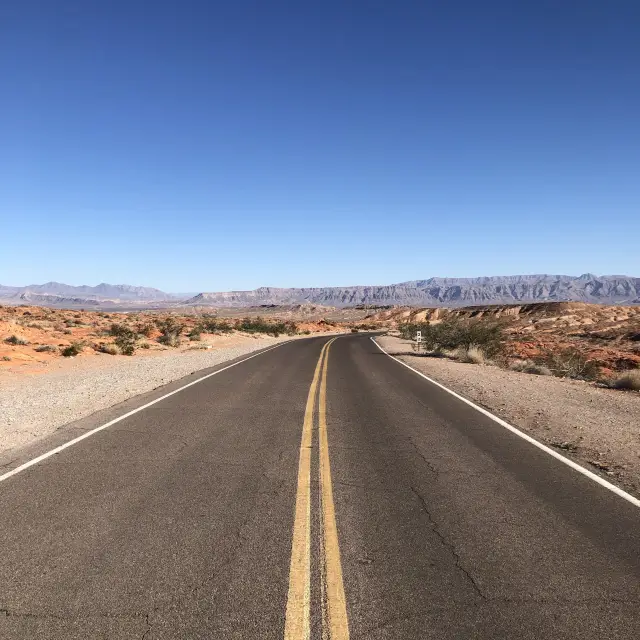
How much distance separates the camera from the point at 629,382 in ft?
50.5

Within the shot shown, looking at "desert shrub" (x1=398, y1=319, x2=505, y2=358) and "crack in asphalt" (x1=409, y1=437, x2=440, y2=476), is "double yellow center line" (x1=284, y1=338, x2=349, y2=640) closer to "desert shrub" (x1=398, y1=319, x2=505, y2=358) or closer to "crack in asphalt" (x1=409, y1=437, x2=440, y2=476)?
"crack in asphalt" (x1=409, y1=437, x2=440, y2=476)

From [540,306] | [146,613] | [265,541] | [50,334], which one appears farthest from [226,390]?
[540,306]

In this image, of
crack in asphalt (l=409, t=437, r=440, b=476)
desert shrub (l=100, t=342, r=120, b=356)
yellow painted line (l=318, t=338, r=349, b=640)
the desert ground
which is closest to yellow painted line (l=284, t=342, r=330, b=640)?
yellow painted line (l=318, t=338, r=349, b=640)

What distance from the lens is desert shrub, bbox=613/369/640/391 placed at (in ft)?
49.6

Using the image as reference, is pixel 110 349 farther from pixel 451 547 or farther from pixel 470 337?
pixel 451 547

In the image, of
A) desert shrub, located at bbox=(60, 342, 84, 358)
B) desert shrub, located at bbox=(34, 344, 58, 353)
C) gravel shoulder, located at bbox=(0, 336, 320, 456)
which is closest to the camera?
gravel shoulder, located at bbox=(0, 336, 320, 456)

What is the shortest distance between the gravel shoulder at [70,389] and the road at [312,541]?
6.05 ft

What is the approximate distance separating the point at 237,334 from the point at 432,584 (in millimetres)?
46084

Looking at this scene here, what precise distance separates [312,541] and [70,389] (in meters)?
11.6

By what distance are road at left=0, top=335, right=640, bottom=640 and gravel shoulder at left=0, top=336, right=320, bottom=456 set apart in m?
1.84

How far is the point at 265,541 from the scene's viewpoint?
4547 mm

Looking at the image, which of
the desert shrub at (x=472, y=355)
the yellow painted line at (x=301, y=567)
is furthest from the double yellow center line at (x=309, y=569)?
the desert shrub at (x=472, y=355)

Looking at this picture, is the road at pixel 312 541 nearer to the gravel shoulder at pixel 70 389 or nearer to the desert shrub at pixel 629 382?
the gravel shoulder at pixel 70 389

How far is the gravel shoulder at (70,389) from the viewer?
9281 mm
